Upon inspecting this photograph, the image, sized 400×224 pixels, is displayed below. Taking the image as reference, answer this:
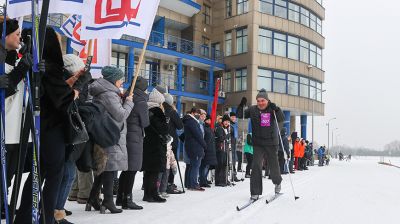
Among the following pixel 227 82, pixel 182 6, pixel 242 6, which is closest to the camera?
pixel 182 6

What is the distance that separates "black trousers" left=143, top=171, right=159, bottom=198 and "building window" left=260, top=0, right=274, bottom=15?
3050 centimetres

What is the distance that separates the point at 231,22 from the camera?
3594cm

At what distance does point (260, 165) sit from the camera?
7.32m

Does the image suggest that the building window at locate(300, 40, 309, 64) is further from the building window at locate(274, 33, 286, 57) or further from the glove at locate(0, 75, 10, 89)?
the glove at locate(0, 75, 10, 89)

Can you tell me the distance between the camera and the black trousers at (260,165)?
23.6 ft

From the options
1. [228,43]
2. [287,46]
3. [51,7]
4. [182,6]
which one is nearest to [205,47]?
[228,43]

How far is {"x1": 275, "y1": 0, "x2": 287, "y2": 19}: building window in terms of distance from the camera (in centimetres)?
3600

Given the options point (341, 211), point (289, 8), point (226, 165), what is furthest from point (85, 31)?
point (289, 8)

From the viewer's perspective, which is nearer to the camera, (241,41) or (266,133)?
(266,133)

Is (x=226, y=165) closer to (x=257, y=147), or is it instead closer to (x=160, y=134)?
(x=257, y=147)

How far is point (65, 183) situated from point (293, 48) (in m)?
34.7

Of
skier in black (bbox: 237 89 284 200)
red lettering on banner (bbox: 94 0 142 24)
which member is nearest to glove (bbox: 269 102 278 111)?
skier in black (bbox: 237 89 284 200)

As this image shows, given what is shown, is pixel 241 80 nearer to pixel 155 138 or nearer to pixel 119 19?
pixel 155 138

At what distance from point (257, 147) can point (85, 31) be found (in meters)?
3.60
